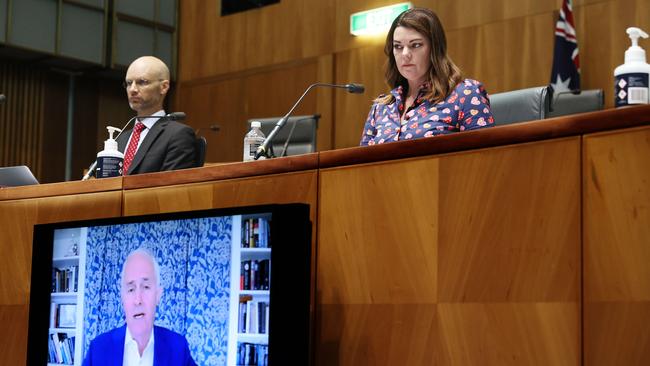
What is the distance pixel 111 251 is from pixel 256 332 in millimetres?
595

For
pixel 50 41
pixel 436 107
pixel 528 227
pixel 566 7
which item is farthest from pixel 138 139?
pixel 50 41

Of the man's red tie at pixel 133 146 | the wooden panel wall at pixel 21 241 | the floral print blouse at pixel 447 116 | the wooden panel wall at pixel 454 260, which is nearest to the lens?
the wooden panel wall at pixel 454 260

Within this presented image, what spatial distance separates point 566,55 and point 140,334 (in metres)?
4.60

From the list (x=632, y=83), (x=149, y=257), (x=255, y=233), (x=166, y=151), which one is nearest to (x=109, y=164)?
(x=166, y=151)

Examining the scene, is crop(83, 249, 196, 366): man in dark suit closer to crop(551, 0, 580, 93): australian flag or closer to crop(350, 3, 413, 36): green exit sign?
crop(551, 0, 580, 93): australian flag

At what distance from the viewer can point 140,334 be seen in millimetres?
2611

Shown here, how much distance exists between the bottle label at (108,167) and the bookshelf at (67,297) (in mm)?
480

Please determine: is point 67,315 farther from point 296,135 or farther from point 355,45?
point 355,45

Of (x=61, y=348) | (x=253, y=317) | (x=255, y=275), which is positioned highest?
(x=255, y=275)

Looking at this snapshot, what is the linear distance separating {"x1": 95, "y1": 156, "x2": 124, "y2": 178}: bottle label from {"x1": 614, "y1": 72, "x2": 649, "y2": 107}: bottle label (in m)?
1.79

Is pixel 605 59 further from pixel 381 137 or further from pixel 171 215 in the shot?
pixel 171 215

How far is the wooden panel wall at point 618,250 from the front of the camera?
1968mm

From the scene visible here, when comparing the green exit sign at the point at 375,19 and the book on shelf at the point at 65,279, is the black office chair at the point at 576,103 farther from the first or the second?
the green exit sign at the point at 375,19

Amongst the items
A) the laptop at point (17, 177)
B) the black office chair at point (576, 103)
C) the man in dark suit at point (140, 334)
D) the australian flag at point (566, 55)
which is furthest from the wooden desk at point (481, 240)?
the australian flag at point (566, 55)
